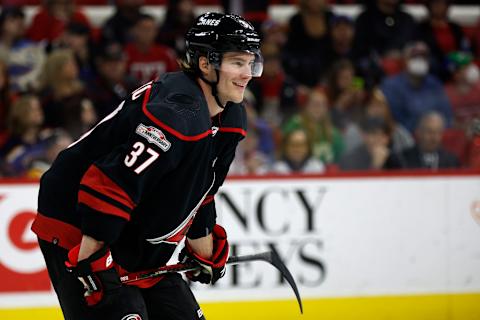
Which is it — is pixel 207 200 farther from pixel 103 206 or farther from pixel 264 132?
pixel 264 132

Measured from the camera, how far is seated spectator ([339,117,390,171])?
18.0ft

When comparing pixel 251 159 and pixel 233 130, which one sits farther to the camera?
pixel 251 159

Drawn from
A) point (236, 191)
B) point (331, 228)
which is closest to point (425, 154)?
point (331, 228)

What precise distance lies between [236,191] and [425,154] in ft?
3.81

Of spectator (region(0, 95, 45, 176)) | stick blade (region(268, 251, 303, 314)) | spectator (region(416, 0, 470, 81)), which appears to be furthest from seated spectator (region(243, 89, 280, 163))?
stick blade (region(268, 251, 303, 314))

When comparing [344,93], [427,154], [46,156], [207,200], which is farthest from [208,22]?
[344,93]

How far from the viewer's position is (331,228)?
5.35 m

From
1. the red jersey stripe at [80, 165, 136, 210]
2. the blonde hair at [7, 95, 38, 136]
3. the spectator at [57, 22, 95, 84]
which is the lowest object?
the blonde hair at [7, 95, 38, 136]

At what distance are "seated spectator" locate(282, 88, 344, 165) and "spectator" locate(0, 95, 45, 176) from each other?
1.43m

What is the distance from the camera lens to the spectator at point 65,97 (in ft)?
17.7

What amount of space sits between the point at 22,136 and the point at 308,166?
1649 millimetres

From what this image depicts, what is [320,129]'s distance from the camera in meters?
5.55

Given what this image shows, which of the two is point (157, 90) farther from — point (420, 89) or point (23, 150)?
point (420, 89)

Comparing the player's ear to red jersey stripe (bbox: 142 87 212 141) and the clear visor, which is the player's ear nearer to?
the clear visor
